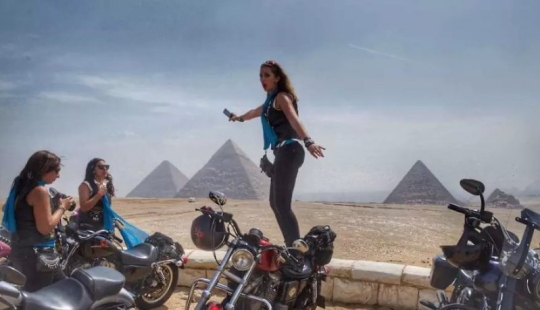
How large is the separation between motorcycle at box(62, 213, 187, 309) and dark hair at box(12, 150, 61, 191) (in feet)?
3.62

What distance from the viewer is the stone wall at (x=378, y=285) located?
545 cm

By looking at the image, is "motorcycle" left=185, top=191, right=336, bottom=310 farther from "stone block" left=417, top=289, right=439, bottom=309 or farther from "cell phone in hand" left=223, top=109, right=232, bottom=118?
"cell phone in hand" left=223, top=109, right=232, bottom=118

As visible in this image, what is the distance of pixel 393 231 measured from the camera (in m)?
19.2

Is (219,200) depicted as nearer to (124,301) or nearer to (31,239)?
(124,301)

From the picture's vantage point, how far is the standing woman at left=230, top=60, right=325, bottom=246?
15.0 ft

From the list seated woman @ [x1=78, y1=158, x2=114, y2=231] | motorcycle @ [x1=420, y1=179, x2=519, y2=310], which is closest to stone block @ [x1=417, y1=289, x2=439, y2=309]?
motorcycle @ [x1=420, y1=179, x2=519, y2=310]

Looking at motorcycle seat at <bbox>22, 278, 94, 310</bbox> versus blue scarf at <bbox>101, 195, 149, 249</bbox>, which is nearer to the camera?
motorcycle seat at <bbox>22, 278, 94, 310</bbox>

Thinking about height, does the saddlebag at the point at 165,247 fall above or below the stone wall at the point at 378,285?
above

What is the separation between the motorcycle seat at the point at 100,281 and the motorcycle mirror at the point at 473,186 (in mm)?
2307

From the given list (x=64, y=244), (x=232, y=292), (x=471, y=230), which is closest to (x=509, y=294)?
(x=471, y=230)

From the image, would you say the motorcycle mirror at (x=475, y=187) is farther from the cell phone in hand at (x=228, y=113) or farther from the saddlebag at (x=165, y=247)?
the saddlebag at (x=165, y=247)

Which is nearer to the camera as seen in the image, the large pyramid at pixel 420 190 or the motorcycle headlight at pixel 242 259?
the motorcycle headlight at pixel 242 259

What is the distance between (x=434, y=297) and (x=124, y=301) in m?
3.25

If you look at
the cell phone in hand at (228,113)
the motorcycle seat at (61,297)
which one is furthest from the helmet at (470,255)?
the cell phone in hand at (228,113)
